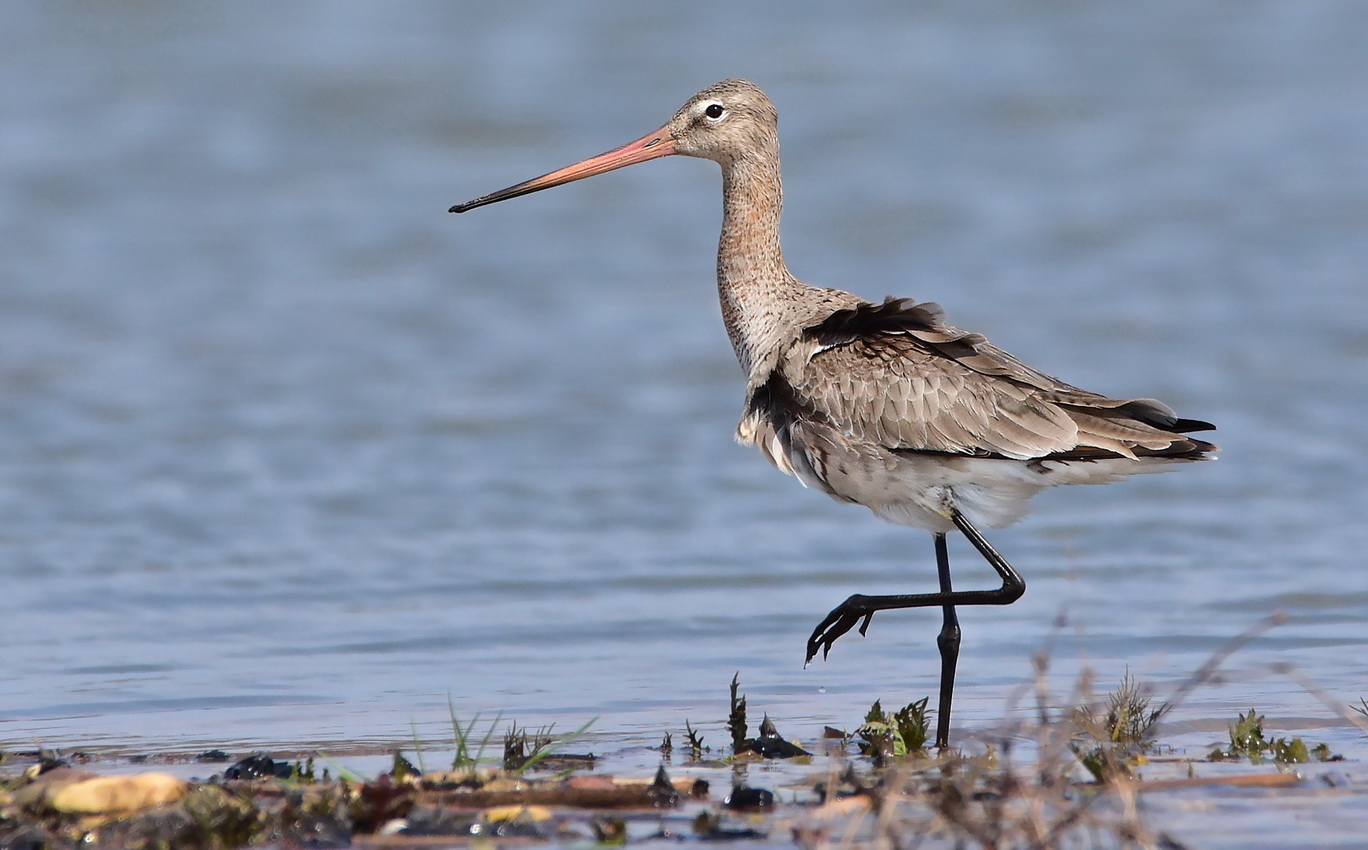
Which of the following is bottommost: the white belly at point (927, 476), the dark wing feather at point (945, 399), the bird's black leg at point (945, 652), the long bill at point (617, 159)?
the bird's black leg at point (945, 652)

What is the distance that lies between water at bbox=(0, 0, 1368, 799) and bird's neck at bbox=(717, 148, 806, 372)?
123cm

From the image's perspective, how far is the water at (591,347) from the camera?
22.5ft

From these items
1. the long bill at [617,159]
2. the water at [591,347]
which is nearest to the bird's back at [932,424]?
the water at [591,347]

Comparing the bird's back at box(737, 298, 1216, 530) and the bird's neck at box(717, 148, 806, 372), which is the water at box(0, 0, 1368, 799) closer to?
the bird's back at box(737, 298, 1216, 530)

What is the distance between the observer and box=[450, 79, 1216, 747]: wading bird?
5.64m

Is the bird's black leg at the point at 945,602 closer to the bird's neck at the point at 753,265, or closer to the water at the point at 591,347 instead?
the water at the point at 591,347

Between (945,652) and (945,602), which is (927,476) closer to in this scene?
(945,602)

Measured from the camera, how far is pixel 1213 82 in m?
17.6

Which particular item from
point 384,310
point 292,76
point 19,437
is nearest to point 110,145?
point 292,76

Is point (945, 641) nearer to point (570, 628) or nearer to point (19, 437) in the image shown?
point (570, 628)

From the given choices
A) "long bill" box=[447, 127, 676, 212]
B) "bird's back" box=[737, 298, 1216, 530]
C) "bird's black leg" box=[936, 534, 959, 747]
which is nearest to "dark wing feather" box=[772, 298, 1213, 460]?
"bird's back" box=[737, 298, 1216, 530]

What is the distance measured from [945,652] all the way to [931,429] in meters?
0.77

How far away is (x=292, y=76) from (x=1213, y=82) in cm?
867

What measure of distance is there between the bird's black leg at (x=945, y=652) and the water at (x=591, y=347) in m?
0.23
